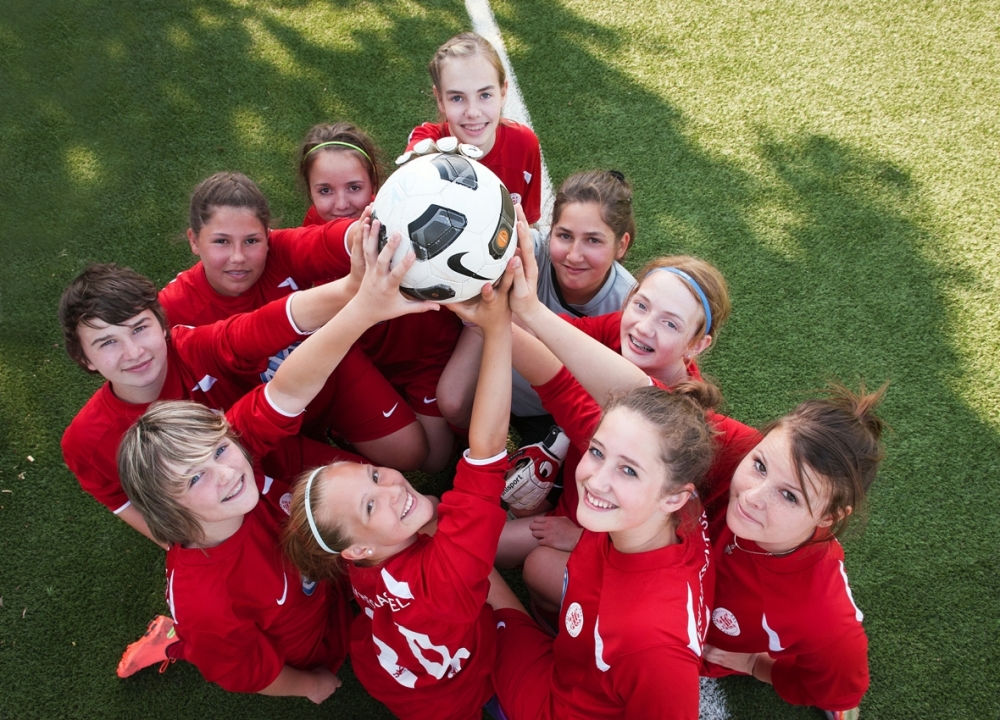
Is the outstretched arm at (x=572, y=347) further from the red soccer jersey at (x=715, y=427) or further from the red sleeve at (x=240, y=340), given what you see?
the red sleeve at (x=240, y=340)

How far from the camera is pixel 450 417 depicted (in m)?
3.27

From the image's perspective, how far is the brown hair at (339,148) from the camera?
3342mm

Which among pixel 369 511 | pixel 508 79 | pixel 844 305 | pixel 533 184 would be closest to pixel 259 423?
pixel 369 511

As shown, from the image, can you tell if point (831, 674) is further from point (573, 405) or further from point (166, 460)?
point (166, 460)

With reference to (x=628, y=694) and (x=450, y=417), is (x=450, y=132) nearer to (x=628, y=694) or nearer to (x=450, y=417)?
(x=450, y=417)

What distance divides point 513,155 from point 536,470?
1.74 metres

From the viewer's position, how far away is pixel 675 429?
2174 millimetres

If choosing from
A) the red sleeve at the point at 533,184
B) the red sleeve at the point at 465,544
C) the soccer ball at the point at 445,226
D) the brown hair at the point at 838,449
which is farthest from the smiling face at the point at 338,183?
the brown hair at the point at 838,449

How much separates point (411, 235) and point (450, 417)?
51.2 inches

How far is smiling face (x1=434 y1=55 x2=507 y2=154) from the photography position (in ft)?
10.9

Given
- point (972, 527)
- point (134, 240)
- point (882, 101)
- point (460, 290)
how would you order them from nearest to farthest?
point (460, 290), point (972, 527), point (134, 240), point (882, 101)

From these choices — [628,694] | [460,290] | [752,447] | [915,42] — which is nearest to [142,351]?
[460,290]

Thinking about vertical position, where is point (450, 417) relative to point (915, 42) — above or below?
below

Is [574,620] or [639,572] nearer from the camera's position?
[639,572]
